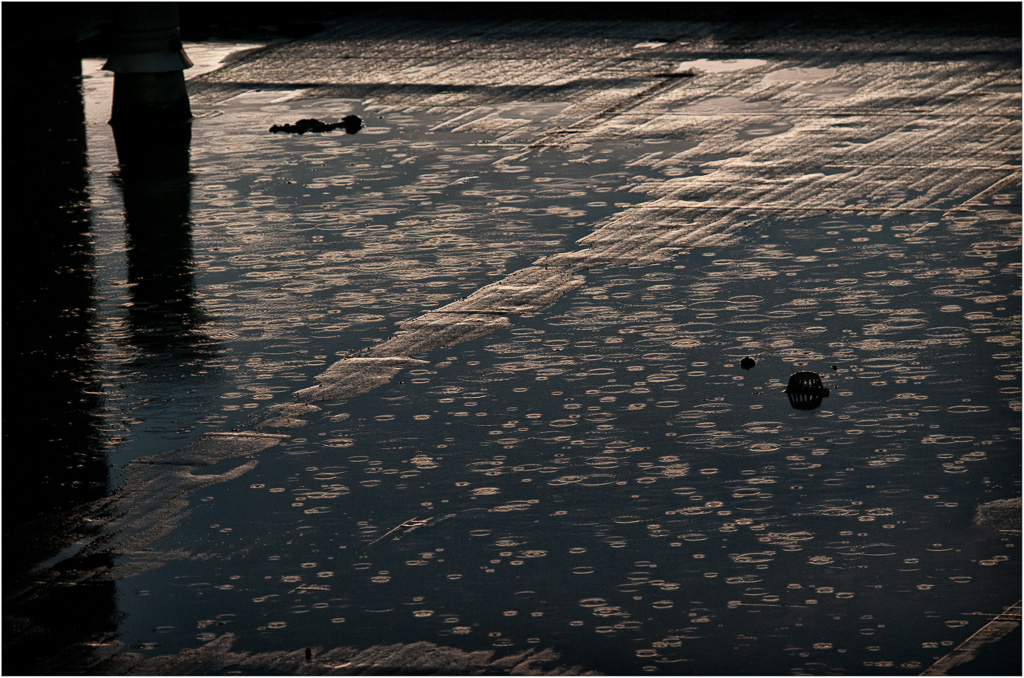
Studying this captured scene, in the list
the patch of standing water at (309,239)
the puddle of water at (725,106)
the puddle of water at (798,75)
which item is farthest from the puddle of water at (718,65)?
the patch of standing water at (309,239)

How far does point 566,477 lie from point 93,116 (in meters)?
7.91

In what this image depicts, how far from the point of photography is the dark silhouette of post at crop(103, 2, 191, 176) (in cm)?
1114

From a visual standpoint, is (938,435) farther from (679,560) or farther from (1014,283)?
(1014,283)

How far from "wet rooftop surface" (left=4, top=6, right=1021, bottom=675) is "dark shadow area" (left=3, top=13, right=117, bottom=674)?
0.02 meters

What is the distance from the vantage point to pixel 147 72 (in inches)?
440

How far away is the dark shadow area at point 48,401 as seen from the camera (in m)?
4.31

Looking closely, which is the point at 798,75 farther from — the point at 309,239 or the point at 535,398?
the point at 535,398

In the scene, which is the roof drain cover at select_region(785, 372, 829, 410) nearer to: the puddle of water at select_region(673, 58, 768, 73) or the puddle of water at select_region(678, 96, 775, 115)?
the puddle of water at select_region(678, 96, 775, 115)

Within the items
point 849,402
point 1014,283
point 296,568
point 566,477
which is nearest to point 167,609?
point 296,568

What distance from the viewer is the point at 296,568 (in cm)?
454

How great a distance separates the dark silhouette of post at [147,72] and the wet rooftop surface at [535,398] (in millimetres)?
352

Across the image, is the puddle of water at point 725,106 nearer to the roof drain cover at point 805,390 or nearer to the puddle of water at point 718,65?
the puddle of water at point 718,65

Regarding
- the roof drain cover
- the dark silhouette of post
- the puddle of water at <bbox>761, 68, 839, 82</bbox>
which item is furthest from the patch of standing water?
the puddle of water at <bbox>761, 68, 839, 82</bbox>

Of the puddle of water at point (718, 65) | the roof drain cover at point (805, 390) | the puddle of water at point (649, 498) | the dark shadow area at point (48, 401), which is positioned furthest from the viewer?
the puddle of water at point (718, 65)
